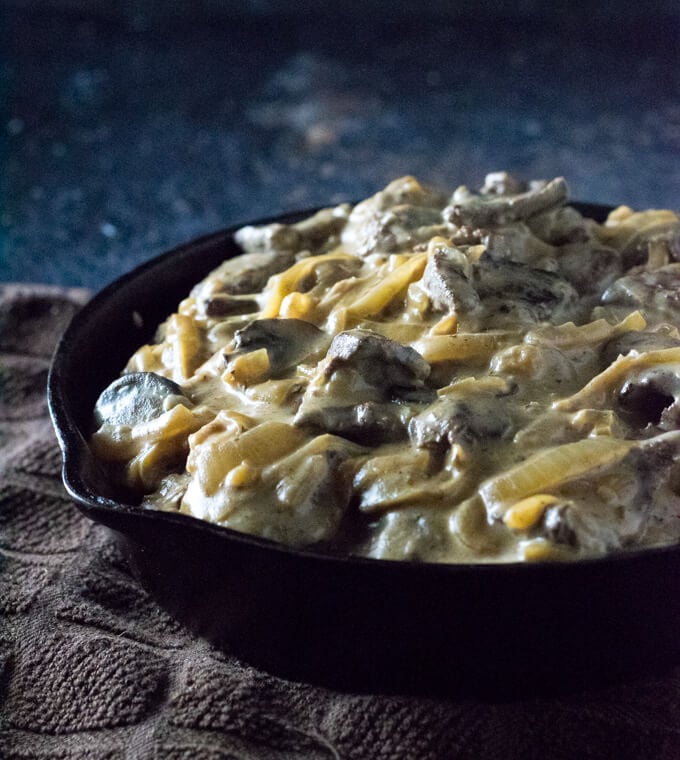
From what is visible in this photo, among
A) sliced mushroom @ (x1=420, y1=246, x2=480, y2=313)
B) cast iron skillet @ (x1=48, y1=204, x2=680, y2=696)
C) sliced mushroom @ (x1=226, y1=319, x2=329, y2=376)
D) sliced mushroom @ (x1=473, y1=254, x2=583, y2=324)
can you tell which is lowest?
cast iron skillet @ (x1=48, y1=204, x2=680, y2=696)

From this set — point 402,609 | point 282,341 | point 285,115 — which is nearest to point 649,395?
point 402,609

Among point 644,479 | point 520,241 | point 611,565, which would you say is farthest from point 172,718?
point 520,241

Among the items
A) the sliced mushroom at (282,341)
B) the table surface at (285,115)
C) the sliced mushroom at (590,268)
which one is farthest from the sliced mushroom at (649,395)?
the table surface at (285,115)

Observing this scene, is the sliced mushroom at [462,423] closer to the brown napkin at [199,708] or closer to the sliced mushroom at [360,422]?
the sliced mushroom at [360,422]

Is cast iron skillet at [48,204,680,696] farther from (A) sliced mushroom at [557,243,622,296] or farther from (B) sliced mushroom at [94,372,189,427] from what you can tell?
(A) sliced mushroom at [557,243,622,296]

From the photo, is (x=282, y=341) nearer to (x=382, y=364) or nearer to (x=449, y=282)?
(x=382, y=364)

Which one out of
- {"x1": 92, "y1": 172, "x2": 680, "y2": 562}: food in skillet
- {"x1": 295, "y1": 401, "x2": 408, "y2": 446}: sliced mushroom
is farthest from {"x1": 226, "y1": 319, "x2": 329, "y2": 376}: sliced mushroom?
{"x1": 295, "y1": 401, "x2": 408, "y2": 446}: sliced mushroom

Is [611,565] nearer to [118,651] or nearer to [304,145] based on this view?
[118,651]
